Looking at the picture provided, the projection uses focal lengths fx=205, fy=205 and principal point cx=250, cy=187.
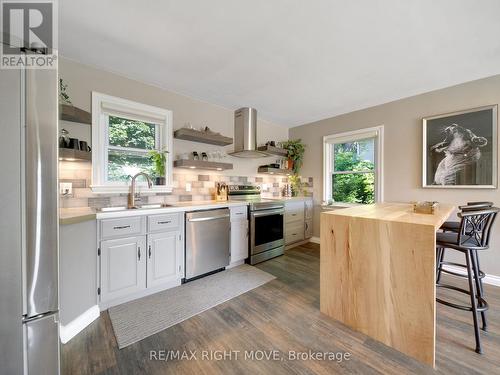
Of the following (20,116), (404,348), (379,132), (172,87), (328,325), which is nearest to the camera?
(20,116)

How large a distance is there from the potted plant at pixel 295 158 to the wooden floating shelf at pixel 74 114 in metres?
3.33

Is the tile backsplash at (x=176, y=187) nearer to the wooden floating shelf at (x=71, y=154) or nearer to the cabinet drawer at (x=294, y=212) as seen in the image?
the wooden floating shelf at (x=71, y=154)

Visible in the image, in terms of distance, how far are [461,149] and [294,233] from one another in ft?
8.54

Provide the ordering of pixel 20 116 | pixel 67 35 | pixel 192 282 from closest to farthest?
pixel 20 116 < pixel 67 35 < pixel 192 282

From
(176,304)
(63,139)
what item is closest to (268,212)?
(176,304)

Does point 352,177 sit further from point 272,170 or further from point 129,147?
point 129,147

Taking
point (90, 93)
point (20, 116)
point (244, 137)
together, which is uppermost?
point (90, 93)

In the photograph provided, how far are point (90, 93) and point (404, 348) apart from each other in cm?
374

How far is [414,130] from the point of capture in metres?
3.01

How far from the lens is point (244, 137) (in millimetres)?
3516

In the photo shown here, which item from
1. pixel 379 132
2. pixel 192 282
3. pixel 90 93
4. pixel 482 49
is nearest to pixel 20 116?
pixel 90 93

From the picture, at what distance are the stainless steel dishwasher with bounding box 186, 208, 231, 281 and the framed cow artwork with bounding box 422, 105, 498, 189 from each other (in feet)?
9.52

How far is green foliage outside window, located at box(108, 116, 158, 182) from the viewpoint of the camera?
2549 mm

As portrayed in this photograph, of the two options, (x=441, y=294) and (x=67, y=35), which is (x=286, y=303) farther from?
(x=67, y=35)
